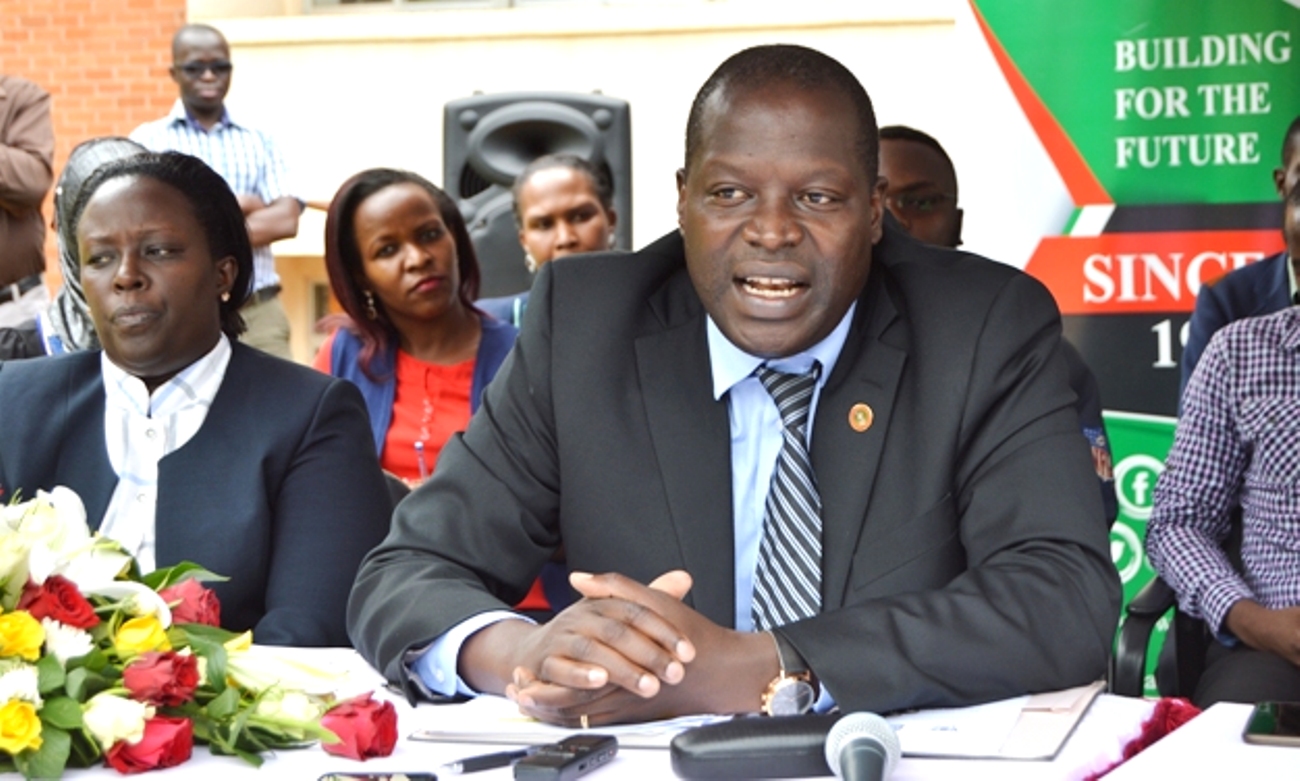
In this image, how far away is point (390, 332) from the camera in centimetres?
454

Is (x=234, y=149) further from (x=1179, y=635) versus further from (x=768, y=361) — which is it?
(x=768, y=361)

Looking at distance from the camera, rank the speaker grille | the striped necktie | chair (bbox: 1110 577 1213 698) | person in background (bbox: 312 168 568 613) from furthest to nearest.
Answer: the speaker grille < person in background (bbox: 312 168 568 613) < chair (bbox: 1110 577 1213 698) < the striped necktie

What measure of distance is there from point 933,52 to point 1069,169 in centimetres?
467

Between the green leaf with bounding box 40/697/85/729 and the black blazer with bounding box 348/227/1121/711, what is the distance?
0.46 metres

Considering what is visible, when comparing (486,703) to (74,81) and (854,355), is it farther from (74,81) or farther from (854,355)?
(74,81)

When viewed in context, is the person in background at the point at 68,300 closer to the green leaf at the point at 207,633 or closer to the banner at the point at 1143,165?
the green leaf at the point at 207,633

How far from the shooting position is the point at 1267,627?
3072mm

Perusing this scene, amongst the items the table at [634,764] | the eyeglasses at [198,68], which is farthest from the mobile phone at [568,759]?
the eyeglasses at [198,68]

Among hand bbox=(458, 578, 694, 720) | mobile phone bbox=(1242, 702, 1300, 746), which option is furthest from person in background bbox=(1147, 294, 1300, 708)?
hand bbox=(458, 578, 694, 720)

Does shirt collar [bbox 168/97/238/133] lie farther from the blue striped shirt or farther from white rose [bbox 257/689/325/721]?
white rose [bbox 257/689/325/721]

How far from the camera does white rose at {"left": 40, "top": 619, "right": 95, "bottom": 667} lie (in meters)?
1.62

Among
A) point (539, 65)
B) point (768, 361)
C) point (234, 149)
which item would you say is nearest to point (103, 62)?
point (539, 65)

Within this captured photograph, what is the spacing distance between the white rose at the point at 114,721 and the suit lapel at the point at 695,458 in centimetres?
82

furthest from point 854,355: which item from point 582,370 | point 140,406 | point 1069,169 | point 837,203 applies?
point 1069,169
